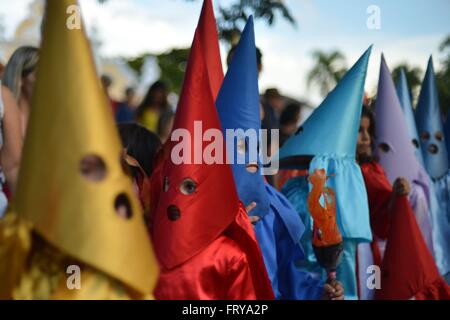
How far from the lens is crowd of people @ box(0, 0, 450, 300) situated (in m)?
2.14

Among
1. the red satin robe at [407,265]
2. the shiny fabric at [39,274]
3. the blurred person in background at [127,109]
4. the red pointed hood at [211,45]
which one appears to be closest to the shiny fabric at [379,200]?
the red satin robe at [407,265]

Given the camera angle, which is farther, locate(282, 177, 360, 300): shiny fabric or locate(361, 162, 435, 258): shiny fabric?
locate(361, 162, 435, 258): shiny fabric

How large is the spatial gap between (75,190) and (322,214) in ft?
5.35

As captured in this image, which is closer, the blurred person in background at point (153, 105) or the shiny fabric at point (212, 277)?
the shiny fabric at point (212, 277)

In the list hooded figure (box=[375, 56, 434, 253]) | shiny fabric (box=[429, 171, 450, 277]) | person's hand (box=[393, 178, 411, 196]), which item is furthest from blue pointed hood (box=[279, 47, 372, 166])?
shiny fabric (box=[429, 171, 450, 277])

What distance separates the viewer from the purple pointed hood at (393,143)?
499 cm

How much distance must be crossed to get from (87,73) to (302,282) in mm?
1801

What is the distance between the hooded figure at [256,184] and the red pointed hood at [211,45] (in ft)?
0.48

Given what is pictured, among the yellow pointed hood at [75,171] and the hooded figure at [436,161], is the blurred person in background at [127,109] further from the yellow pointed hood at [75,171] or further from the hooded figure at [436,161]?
the yellow pointed hood at [75,171]

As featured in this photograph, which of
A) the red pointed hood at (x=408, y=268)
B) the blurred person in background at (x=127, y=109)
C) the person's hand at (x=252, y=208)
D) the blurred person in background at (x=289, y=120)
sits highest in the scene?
the blurred person in background at (x=127, y=109)

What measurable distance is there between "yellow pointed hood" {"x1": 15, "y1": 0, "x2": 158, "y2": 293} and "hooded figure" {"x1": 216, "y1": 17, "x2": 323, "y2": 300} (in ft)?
4.25

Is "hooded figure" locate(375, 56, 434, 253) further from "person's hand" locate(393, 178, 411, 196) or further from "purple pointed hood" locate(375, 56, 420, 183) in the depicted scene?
"person's hand" locate(393, 178, 411, 196)

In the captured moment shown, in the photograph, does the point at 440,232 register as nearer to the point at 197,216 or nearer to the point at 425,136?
the point at 425,136

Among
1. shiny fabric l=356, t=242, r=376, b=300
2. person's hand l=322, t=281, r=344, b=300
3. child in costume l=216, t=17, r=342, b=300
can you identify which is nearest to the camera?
person's hand l=322, t=281, r=344, b=300
